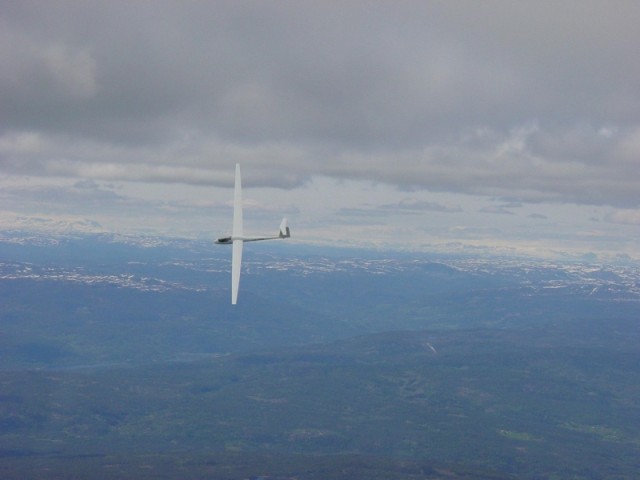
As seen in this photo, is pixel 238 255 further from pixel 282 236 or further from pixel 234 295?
pixel 282 236

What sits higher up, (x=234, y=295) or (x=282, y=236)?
(x=282, y=236)

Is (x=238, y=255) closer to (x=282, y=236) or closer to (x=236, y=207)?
(x=236, y=207)

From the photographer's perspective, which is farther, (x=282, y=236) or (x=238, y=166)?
(x=282, y=236)

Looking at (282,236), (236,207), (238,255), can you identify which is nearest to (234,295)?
(238,255)

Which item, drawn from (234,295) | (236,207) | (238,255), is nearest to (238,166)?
(236,207)

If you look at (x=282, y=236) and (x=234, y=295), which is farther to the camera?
(x=282, y=236)

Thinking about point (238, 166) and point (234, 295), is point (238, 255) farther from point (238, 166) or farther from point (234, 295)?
point (238, 166)

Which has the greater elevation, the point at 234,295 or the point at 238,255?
the point at 238,255

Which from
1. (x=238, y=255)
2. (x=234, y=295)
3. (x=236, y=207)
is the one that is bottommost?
(x=234, y=295)
